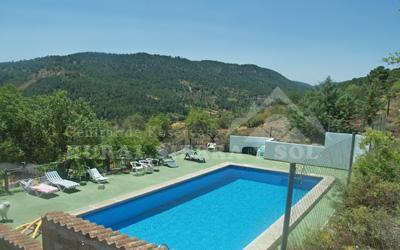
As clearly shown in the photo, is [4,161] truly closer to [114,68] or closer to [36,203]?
[36,203]

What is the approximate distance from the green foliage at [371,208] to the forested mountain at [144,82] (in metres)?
51.4

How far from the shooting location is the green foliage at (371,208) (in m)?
3.41

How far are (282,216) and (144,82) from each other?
6978 centimetres

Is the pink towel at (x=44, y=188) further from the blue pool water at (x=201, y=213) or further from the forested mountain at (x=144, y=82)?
the forested mountain at (x=144, y=82)

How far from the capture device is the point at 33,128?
1394cm

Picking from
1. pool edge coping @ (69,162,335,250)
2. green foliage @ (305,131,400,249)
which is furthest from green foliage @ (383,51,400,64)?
pool edge coping @ (69,162,335,250)

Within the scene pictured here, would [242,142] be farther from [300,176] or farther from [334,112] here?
[300,176]

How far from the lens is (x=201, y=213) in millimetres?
10000

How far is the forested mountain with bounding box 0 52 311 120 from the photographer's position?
5962 cm

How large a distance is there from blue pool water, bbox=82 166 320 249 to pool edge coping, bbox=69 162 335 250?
0.16m

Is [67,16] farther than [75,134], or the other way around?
[67,16]

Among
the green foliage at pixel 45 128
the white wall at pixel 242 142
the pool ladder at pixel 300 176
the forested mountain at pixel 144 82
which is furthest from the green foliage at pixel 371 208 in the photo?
the forested mountain at pixel 144 82

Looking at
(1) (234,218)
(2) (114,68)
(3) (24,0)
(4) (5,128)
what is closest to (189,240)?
(1) (234,218)

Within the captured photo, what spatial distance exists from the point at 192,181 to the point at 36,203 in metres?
5.65
